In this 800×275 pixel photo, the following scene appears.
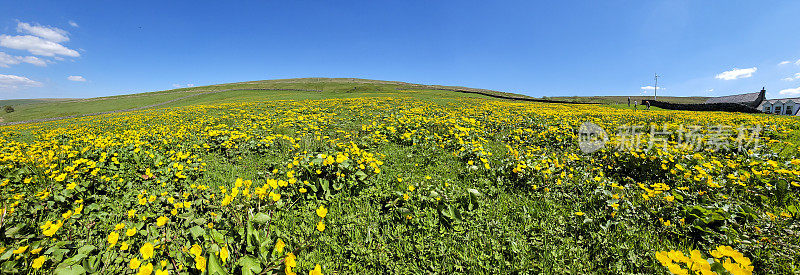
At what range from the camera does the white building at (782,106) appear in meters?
46.2

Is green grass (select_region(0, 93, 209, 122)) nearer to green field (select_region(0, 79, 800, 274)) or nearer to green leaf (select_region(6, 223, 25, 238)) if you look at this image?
green field (select_region(0, 79, 800, 274))

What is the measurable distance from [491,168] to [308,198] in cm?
333

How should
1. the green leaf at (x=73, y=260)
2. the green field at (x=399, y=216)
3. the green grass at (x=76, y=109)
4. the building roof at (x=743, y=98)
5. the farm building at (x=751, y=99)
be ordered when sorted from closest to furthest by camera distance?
the green leaf at (x=73, y=260)
the green field at (x=399, y=216)
the green grass at (x=76, y=109)
the farm building at (x=751, y=99)
the building roof at (x=743, y=98)

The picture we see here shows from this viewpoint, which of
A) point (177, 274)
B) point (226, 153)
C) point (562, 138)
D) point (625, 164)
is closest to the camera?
point (177, 274)

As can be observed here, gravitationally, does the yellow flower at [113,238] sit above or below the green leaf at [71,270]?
above

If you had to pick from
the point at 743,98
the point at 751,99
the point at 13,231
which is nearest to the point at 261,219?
the point at 13,231

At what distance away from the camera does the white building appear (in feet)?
152

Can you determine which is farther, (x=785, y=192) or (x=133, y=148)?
(x=133, y=148)

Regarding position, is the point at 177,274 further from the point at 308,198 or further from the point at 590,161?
the point at 590,161

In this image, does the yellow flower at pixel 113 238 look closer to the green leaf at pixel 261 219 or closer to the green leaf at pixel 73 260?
the green leaf at pixel 73 260

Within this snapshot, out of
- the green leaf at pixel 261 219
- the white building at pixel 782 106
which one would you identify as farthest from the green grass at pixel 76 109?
the white building at pixel 782 106

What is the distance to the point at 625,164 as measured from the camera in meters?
4.85

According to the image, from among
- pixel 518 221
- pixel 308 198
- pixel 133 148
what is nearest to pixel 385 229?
pixel 308 198

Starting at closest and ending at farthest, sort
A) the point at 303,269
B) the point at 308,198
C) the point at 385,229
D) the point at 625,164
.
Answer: the point at 303,269, the point at 385,229, the point at 308,198, the point at 625,164
